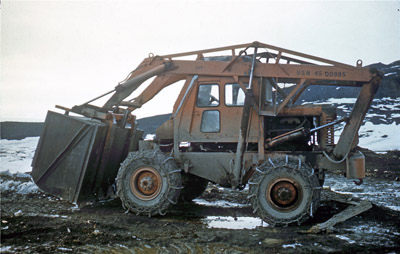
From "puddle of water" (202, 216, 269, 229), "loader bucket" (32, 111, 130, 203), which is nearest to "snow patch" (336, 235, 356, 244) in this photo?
"puddle of water" (202, 216, 269, 229)

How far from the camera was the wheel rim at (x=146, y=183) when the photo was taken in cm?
706

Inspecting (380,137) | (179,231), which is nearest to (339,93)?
(380,137)

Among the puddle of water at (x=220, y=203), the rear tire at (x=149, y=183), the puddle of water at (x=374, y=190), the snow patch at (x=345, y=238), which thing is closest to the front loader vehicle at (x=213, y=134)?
the rear tire at (x=149, y=183)

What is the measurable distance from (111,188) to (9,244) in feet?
10.8

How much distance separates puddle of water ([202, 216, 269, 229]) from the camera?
6.26 metres

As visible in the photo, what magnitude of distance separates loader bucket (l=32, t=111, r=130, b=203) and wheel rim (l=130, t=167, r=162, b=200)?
853mm

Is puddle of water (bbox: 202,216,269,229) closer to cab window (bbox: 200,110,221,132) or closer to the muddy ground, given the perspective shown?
the muddy ground

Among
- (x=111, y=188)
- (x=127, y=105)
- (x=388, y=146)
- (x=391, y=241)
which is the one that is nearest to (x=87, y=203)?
(x=111, y=188)

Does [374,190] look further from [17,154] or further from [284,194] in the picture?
[17,154]

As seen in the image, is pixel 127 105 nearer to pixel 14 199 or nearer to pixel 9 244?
pixel 14 199

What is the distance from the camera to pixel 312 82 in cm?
730

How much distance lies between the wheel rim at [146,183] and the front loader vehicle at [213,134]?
0.06ft

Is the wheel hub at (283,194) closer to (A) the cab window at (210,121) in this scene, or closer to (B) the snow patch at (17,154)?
(A) the cab window at (210,121)

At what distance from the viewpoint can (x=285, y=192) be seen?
6.32 metres
